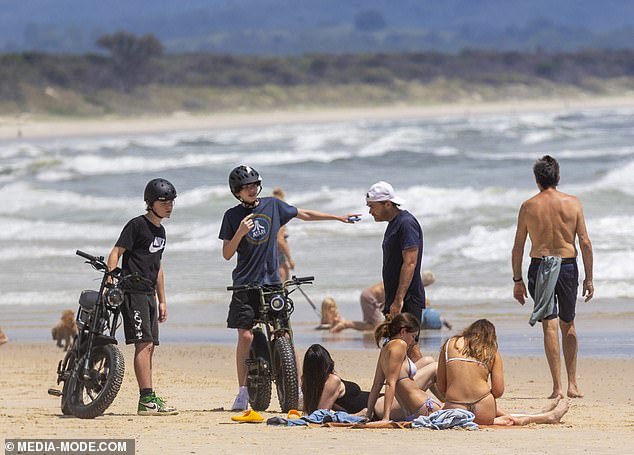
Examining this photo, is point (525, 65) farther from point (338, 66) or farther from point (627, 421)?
point (627, 421)

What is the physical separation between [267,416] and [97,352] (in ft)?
3.45

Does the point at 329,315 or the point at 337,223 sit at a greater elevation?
the point at 337,223

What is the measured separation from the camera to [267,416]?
25.5 feet

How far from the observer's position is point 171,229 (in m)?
21.5

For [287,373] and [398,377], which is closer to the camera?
[398,377]

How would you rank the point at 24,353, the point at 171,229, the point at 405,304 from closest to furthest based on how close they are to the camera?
the point at 405,304 → the point at 24,353 → the point at 171,229

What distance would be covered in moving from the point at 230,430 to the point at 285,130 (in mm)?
62068

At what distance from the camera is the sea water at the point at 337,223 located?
43.3ft

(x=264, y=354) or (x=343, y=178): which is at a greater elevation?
(x=343, y=178)

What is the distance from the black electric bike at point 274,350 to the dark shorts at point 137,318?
51 cm

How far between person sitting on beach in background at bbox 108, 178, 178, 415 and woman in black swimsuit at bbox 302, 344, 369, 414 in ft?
2.89

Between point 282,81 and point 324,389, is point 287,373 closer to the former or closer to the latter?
point 324,389

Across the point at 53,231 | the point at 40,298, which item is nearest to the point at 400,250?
the point at 40,298

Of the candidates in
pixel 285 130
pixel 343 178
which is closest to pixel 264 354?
pixel 343 178
